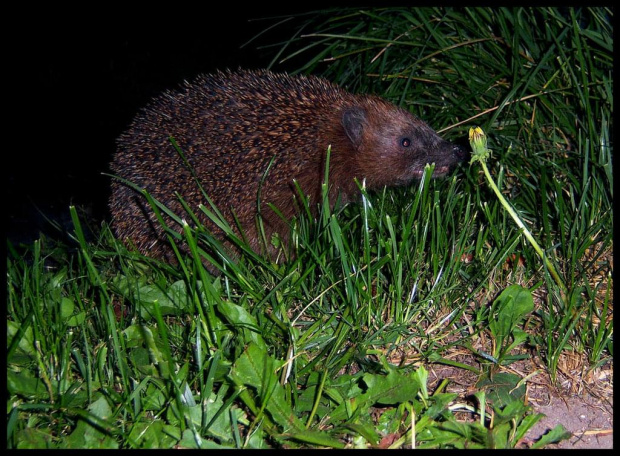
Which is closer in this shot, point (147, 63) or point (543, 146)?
point (543, 146)

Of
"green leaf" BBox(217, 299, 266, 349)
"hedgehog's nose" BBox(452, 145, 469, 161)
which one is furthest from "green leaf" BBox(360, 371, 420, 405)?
"hedgehog's nose" BBox(452, 145, 469, 161)

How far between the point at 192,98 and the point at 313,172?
930mm

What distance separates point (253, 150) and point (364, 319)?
1.55 meters

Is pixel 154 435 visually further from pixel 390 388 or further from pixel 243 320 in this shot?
pixel 390 388

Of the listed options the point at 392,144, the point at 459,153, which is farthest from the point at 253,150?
the point at 459,153

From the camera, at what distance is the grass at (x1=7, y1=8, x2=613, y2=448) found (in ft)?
8.66

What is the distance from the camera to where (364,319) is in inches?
129

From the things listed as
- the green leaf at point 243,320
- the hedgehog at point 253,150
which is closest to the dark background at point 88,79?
the hedgehog at point 253,150

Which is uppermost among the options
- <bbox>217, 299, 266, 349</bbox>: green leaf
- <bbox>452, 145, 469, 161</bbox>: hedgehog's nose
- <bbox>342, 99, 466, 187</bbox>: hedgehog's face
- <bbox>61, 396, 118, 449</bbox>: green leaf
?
<bbox>452, 145, 469, 161</bbox>: hedgehog's nose

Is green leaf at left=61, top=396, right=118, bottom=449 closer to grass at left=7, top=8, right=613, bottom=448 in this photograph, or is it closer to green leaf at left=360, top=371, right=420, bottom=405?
grass at left=7, top=8, right=613, bottom=448

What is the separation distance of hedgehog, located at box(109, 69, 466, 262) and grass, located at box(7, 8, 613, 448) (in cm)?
28

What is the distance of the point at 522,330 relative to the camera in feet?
10.5

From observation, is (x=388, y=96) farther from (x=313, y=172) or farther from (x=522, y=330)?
(x=522, y=330)
